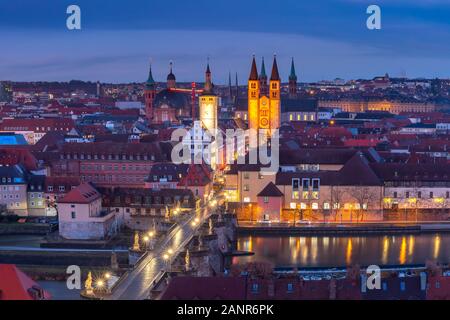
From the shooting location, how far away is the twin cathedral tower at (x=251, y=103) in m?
29.4

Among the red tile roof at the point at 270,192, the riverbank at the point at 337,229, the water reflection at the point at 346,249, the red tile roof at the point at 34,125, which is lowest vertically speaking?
A: the water reflection at the point at 346,249

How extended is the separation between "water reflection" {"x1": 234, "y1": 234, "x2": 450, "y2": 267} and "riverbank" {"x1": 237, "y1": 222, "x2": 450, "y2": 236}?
0.27 metres

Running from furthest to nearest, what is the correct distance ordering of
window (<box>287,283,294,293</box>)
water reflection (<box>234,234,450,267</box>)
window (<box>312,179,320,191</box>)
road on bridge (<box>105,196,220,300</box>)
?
window (<box>312,179,320,191</box>) < water reflection (<box>234,234,450,267</box>) < road on bridge (<box>105,196,220,300</box>) < window (<box>287,283,294,293</box>)

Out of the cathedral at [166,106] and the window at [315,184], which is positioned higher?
the cathedral at [166,106]

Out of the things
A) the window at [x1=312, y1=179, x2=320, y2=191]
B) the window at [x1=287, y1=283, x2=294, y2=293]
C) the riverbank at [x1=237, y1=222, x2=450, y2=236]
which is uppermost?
the window at [x1=312, y1=179, x2=320, y2=191]

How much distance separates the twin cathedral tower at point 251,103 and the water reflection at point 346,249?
425 inches

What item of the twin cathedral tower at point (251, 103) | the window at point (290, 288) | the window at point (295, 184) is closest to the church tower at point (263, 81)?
the twin cathedral tower at point (251, 103)

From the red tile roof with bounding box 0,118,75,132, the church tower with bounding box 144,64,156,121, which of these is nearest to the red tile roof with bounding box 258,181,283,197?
the red tile roof with bounding box 0,118,75,132

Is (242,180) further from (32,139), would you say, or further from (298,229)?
(32,139)

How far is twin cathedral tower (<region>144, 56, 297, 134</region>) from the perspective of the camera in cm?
2938

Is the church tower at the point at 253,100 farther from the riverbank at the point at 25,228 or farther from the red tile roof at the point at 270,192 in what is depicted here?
the riverbank at the point at 25,228

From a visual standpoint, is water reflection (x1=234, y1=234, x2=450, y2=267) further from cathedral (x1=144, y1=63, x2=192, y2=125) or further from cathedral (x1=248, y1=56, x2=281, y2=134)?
cathedral (x1=144, y1=63, x2=192, y2=125)
